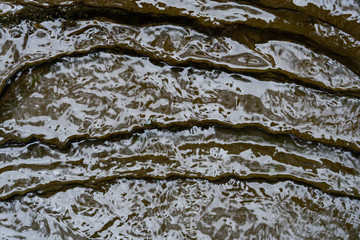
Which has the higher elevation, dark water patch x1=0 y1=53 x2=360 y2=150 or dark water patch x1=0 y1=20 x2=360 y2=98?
dark water patch x1=0 y1=20 x2=360 y2=98

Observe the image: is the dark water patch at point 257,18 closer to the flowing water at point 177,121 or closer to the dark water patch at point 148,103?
the flowing water at point 177,121

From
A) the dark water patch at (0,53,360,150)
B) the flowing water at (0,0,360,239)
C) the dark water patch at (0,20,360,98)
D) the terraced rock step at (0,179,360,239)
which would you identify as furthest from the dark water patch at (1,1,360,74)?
the terraced rock step at (0,179,360,239)

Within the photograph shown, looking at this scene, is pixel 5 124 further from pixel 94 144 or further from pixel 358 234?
pixel 358 234

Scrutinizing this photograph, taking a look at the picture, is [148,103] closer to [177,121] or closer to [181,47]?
[177,121]

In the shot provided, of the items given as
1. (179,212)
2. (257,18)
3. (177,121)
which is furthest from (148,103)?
(257,18)

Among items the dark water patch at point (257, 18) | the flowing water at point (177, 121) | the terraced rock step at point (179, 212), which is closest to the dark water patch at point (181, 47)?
the flowing water at point (177, 121)

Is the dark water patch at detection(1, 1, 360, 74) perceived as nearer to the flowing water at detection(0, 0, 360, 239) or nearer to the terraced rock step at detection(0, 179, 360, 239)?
the flowing water at detection(0, 0, 360, 239)

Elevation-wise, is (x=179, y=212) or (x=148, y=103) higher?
(x=148, y=103)

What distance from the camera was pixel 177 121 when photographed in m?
2.59

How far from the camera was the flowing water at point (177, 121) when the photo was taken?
2559 millimetres

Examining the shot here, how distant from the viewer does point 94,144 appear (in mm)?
2629

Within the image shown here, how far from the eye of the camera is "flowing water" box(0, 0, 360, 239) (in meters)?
2.56

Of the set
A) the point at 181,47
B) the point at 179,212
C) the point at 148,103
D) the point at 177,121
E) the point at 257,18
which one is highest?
the point at 257,18

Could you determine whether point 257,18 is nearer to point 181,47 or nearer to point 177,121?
point 181,47
